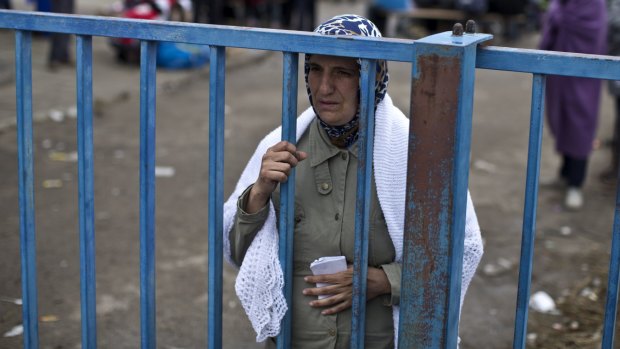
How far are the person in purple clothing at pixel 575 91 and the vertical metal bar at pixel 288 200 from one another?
4.37 m

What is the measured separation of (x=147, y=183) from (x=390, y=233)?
2.12 ft

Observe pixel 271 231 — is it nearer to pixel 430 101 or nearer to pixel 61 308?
pixel 430 101

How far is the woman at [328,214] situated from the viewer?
7.28 ft

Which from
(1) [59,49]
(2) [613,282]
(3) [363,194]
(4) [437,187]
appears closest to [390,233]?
(3) [363,194]

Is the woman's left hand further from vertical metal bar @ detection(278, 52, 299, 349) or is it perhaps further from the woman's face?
the woman's face

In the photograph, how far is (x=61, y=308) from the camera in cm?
430

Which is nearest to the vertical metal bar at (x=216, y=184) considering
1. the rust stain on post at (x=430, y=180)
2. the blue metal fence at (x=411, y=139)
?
the blue metal fence at (x=411, y=139)

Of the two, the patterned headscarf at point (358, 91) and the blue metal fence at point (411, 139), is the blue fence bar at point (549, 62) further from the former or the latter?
the patterned headscarf at point (358, 91)

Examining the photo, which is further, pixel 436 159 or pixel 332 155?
pixel 332 155

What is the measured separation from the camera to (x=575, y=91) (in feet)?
20.6

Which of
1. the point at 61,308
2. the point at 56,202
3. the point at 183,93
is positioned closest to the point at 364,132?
the point at 61,308

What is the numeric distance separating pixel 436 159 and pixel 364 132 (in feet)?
0.66

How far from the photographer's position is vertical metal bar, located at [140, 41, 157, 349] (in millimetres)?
2191

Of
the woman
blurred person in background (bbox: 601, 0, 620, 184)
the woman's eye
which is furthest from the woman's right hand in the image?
blurred person in background (bbox: 601, 0, 620, 184)
